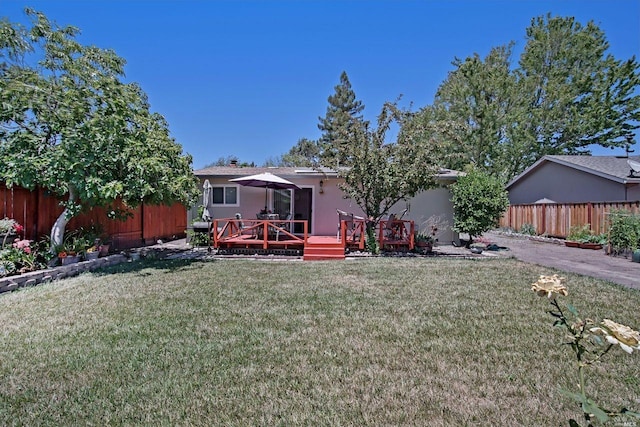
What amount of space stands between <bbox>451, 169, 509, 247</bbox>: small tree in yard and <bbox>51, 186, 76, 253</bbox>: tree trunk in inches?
440

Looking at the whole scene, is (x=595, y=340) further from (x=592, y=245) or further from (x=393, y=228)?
(x=592, y=245)

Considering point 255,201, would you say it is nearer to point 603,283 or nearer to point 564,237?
point 603,283

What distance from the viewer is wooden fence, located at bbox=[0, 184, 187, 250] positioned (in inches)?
284

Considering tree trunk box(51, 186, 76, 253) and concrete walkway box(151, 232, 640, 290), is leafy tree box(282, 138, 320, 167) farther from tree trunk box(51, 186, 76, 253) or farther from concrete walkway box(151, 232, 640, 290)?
tree trunk box(51, 186, 76, 253)

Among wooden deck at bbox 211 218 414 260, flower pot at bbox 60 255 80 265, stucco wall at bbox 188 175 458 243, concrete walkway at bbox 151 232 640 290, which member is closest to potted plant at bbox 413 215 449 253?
stucco wall at bbox 188 175 458 243

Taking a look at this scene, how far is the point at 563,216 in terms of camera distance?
1539cm

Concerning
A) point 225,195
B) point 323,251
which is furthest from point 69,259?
point 323,251

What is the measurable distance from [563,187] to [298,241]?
16.5 meters

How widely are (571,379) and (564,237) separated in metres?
14.9

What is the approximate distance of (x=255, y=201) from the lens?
13.1 meters

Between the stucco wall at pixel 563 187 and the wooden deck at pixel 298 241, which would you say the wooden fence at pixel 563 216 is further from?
the wooden deck at pixel 298 241

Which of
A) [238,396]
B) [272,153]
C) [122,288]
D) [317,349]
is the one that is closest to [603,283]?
[317,349]

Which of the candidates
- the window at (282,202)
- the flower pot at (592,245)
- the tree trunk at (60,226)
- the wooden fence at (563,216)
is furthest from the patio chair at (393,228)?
the tree trunk at (60,226)

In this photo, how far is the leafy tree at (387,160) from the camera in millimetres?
10000
